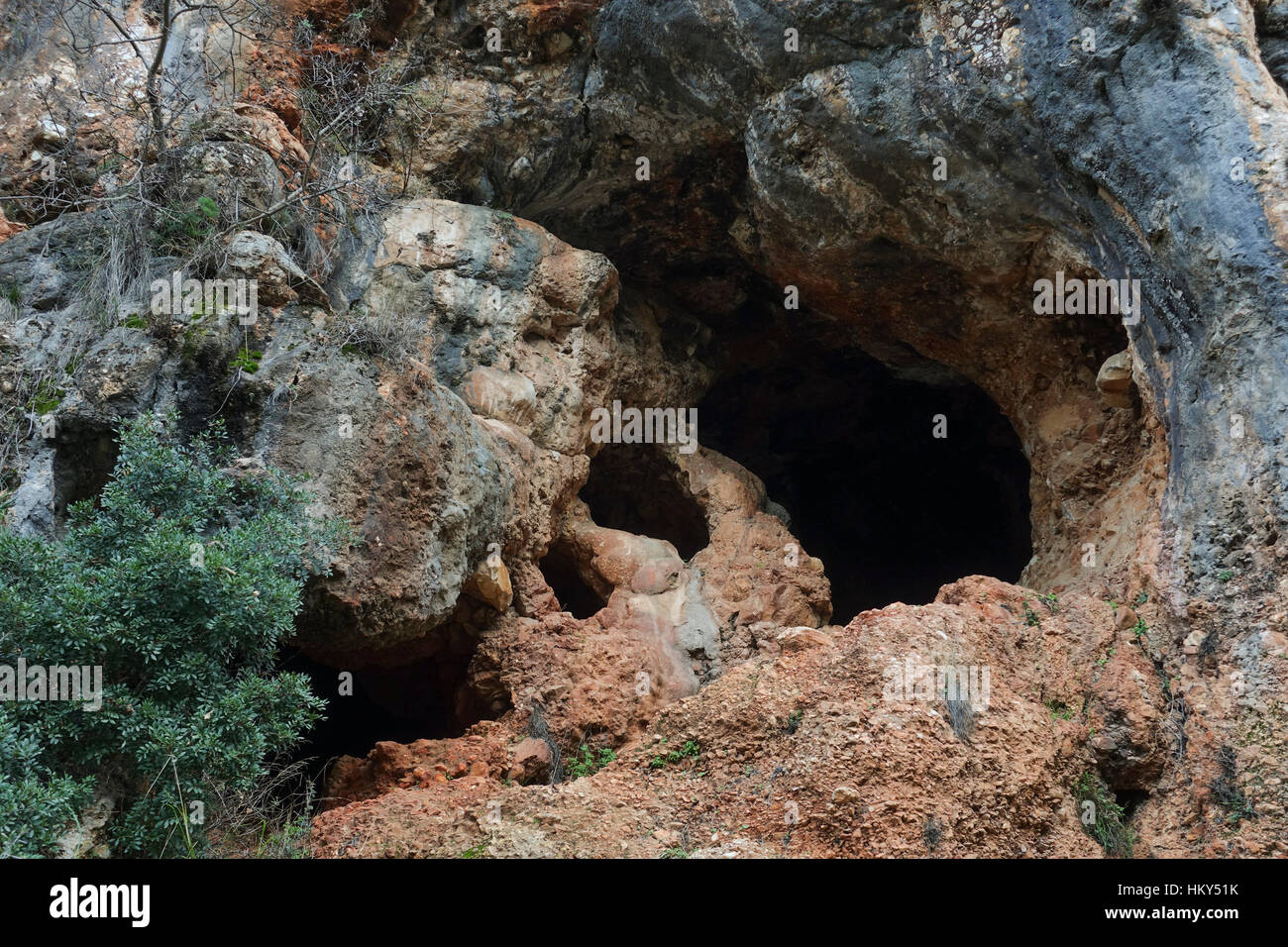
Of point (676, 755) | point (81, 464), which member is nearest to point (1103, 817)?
point (676, 755)

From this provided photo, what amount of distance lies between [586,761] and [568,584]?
2.49 metres

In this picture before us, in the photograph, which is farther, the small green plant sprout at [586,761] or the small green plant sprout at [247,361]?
the small green plant sprout at [586,761]

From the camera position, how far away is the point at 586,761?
809 centimetres

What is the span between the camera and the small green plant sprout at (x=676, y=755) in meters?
7.08

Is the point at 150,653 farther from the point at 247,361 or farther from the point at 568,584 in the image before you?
the point at 568,584

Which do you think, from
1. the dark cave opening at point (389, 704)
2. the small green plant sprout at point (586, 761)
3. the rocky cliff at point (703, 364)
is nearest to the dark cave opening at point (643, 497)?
the rocky cliff at point (703, 364)

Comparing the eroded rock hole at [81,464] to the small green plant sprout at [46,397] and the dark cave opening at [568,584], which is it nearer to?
the small green plant sprout at [46,397]

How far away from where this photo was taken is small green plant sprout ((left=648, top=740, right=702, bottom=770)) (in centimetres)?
708

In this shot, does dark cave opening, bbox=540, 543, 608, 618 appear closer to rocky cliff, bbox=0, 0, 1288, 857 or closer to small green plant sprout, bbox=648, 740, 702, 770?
rocky cliff, bbox=0, 0, 1288, 857

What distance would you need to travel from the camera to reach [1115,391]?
348 inches

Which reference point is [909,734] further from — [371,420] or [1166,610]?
[371,420]

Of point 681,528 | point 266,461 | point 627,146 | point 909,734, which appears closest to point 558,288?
point 627,146

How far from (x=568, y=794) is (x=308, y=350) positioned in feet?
10.3

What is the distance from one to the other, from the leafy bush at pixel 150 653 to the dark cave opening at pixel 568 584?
377cm
